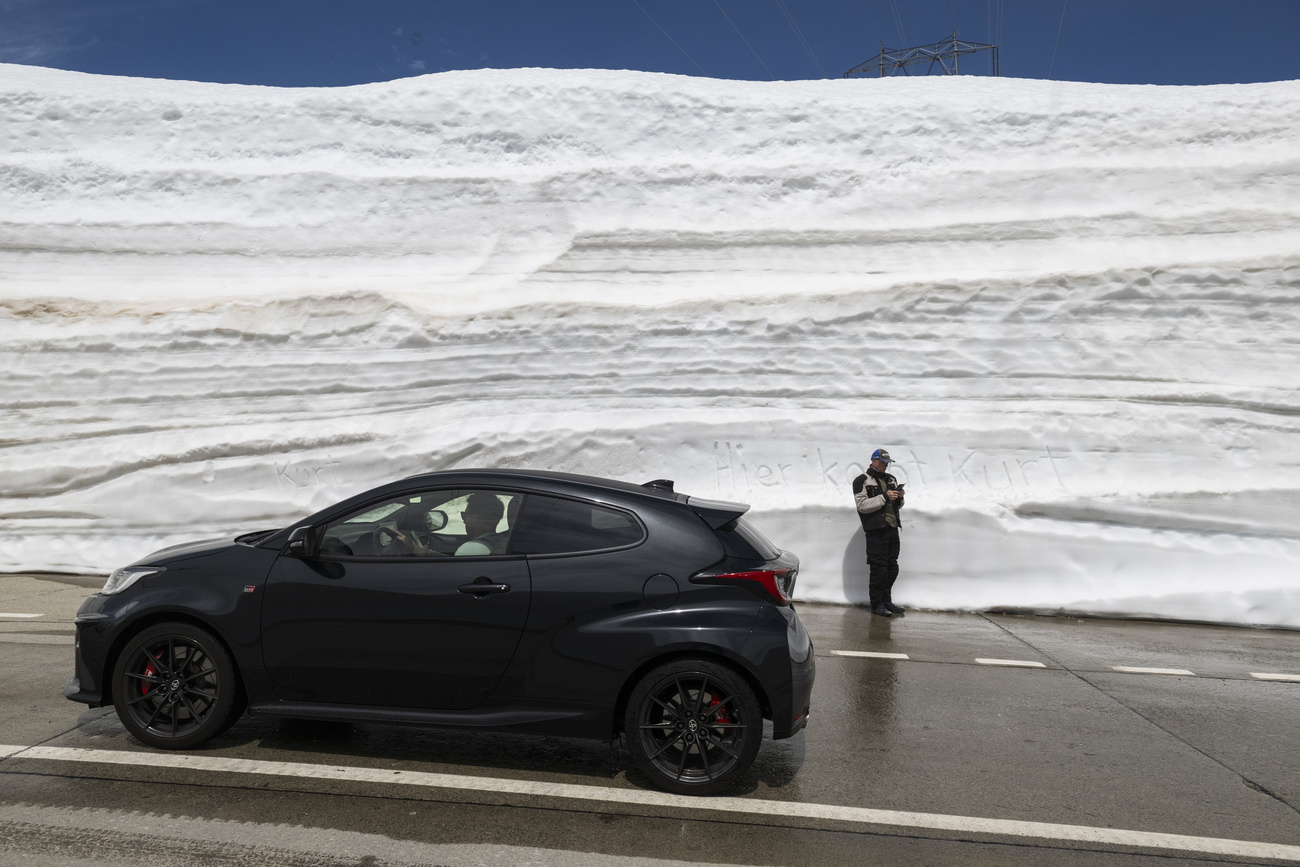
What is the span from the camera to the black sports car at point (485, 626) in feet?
13.9

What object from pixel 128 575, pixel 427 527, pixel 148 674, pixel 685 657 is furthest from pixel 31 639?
pixel 685 657

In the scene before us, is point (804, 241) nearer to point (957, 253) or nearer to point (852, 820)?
point (957, 253)

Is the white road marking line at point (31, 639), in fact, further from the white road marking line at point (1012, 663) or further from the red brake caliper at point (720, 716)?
the white road marking line at point (1012, 663)

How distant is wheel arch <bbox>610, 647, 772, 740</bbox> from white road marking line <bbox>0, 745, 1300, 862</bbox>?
0.36 meters

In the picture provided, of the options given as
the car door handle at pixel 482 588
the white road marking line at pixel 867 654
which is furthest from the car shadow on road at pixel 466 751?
the white road marking line at pixel 867 654

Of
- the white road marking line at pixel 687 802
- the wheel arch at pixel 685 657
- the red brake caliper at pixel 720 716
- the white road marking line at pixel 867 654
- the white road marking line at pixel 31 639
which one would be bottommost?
the white road marking line at pixel 687 802

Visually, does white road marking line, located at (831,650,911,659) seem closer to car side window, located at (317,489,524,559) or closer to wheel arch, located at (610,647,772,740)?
wheel arch, located at (610,647,772,740)

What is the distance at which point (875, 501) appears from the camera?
9.38 meters

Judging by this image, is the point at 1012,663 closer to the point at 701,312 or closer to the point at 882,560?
the point at 882,560

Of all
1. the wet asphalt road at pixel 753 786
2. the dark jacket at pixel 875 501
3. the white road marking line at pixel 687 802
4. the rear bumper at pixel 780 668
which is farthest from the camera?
the dark jacket at pixel 875 501

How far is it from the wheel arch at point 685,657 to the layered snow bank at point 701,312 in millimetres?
6094

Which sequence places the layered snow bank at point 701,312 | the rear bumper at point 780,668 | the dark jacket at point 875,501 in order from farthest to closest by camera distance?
the layered snow bank at point 701,312, the dark jacket at point 875,501, the rear bumper at point 780,668

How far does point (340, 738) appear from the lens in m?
4.87

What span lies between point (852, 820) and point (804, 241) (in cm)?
977
